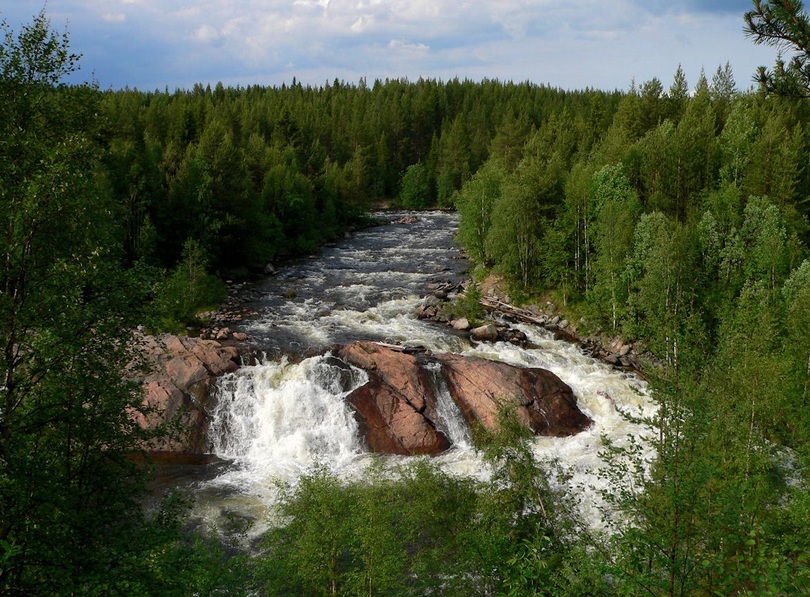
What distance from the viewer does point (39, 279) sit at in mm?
11391

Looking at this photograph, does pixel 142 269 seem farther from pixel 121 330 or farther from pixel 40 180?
pixel 40 180

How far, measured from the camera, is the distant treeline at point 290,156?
5347cm

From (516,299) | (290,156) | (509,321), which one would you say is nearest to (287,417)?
(509,321)

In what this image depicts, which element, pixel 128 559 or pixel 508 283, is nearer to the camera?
pixel 128 559

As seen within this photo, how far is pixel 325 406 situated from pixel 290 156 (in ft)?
175

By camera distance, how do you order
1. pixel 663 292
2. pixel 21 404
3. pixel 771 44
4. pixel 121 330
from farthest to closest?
pixel 663 292
pixel 121 330
pixel 21 404
pixel 771 44

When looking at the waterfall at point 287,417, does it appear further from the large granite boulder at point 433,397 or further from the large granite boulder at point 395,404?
the large granite boulder at point 433,397

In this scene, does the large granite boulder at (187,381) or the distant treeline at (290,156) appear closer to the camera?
the large granite boulder at (187,381)

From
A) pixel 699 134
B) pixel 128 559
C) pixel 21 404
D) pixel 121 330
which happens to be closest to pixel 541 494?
pixel 128 559

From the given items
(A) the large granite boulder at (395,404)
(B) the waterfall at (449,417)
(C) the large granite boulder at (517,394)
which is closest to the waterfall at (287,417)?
(A) the large granite boulder at (395,404)

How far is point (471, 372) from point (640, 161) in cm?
2843

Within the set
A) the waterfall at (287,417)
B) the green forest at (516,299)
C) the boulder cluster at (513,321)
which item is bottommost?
the waterfall at (287,417)

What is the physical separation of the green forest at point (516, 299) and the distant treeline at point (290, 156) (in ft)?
1.53

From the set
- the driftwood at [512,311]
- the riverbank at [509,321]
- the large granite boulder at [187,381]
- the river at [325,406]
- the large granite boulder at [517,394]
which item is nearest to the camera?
the river at [325,406]
